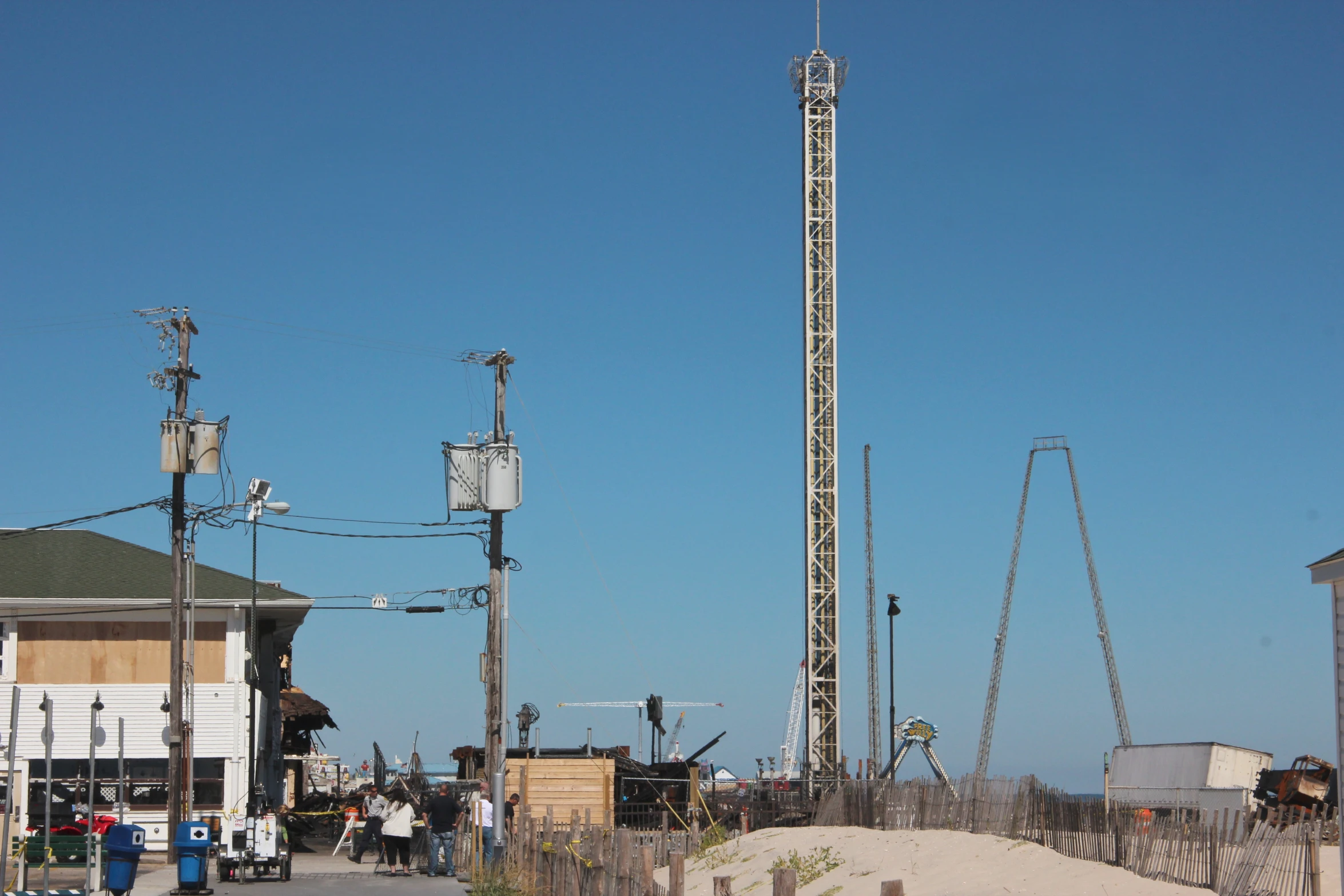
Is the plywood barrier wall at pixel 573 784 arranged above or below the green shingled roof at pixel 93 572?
below

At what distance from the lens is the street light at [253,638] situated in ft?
111

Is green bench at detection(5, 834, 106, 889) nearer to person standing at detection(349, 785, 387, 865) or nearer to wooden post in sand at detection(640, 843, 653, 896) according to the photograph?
person standing at detection(349, 785, 387, 865)

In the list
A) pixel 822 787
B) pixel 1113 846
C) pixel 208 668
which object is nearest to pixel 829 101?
pixel 822 787

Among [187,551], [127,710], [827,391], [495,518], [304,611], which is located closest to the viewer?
[495,518]

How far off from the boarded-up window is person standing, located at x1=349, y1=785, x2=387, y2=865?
25.2 feet

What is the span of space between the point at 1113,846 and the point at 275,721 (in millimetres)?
31793

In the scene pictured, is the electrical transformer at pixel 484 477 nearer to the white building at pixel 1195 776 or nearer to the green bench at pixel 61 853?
the green bench at pixel 61 853

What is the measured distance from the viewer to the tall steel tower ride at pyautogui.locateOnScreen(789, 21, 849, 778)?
51625 mm

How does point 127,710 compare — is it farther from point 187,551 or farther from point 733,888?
point 733,888

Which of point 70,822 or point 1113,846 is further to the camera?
point 70,822

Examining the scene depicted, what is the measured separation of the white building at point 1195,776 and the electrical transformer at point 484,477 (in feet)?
77.6

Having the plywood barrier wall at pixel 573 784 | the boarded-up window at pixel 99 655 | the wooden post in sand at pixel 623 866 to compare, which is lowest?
the plywood barrier wall at pixel 573 784

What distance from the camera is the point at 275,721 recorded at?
45594mm

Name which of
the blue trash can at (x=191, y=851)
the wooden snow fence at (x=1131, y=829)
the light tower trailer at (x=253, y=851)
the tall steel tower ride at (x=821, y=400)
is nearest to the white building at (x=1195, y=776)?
the tall steel tower ride at (x=821, y=400)
